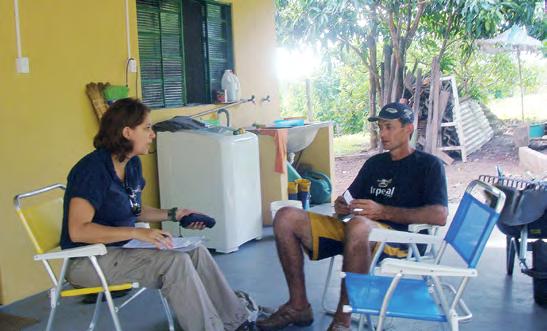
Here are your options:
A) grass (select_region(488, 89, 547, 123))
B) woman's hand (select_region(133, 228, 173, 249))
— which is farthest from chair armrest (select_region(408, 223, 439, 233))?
grass (select_region(488, 89, 547, 123))

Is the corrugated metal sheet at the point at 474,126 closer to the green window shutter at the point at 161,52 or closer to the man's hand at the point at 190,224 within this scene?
the green window shutter at the point at 161,52

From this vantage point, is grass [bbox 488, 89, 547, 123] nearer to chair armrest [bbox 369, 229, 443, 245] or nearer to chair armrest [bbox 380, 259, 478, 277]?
chair armrest [bbox 369, 229, 443, 245]

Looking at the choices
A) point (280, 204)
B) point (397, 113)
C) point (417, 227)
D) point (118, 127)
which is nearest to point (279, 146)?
point (280, 204)

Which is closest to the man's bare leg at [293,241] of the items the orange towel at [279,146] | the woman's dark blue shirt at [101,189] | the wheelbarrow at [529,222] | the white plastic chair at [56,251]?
the white plastic chair at [56,251]

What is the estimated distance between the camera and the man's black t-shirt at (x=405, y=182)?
301cm

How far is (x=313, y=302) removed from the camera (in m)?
3.59

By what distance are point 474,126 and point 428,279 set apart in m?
7.67

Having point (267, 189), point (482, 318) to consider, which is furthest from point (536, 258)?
point (267, 189)

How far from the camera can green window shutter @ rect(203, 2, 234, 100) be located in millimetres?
5570

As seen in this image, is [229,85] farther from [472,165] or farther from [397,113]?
[472,165]

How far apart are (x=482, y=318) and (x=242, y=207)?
209 cm

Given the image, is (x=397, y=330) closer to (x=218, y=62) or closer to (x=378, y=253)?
(x=378, y=253)

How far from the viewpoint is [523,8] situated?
8.67 metres

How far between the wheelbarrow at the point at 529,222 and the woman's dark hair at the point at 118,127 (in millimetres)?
2178
